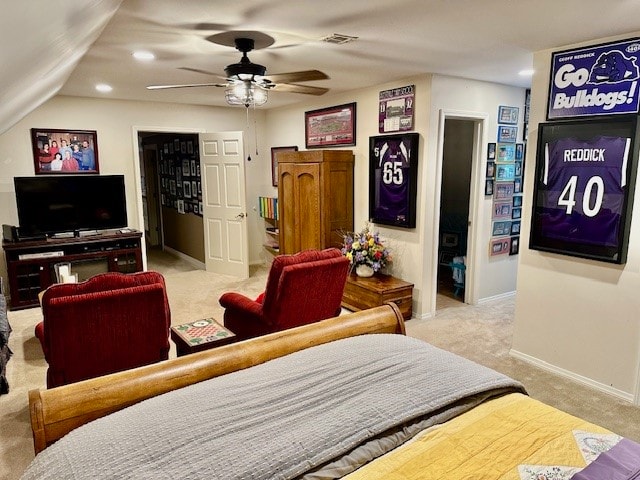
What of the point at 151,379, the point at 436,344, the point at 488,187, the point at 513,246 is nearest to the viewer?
the point at 151,379

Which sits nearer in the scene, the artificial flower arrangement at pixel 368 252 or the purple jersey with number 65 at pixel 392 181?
the purple jersey with number 65 at pixel 392 181

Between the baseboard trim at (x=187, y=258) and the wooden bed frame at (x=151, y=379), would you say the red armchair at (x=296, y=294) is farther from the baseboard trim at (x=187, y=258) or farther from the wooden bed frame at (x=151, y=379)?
the baseboard trim at (x=187, y=258)

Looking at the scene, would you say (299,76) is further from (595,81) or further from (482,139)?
(482,139)

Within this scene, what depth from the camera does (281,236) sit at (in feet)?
18.7

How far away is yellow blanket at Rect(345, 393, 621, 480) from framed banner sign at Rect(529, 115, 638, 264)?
184 cm

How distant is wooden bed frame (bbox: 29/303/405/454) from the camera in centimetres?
149

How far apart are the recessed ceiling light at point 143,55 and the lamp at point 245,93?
0.76 m

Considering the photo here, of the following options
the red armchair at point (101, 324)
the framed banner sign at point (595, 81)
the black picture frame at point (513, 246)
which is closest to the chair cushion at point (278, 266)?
the red armchair at point (101, 324)

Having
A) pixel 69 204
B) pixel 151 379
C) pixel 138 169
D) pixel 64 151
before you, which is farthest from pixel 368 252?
pixel 64 151

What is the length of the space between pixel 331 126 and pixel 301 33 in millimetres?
2618

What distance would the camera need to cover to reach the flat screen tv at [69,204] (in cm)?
499

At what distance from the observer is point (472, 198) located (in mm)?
4809

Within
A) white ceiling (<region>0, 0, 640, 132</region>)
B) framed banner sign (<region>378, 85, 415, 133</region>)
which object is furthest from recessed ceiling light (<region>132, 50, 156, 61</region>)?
framed banner sign (<region>378, 85, 415, 133</region>)

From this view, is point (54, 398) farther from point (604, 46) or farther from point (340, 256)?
point (604, 46)
